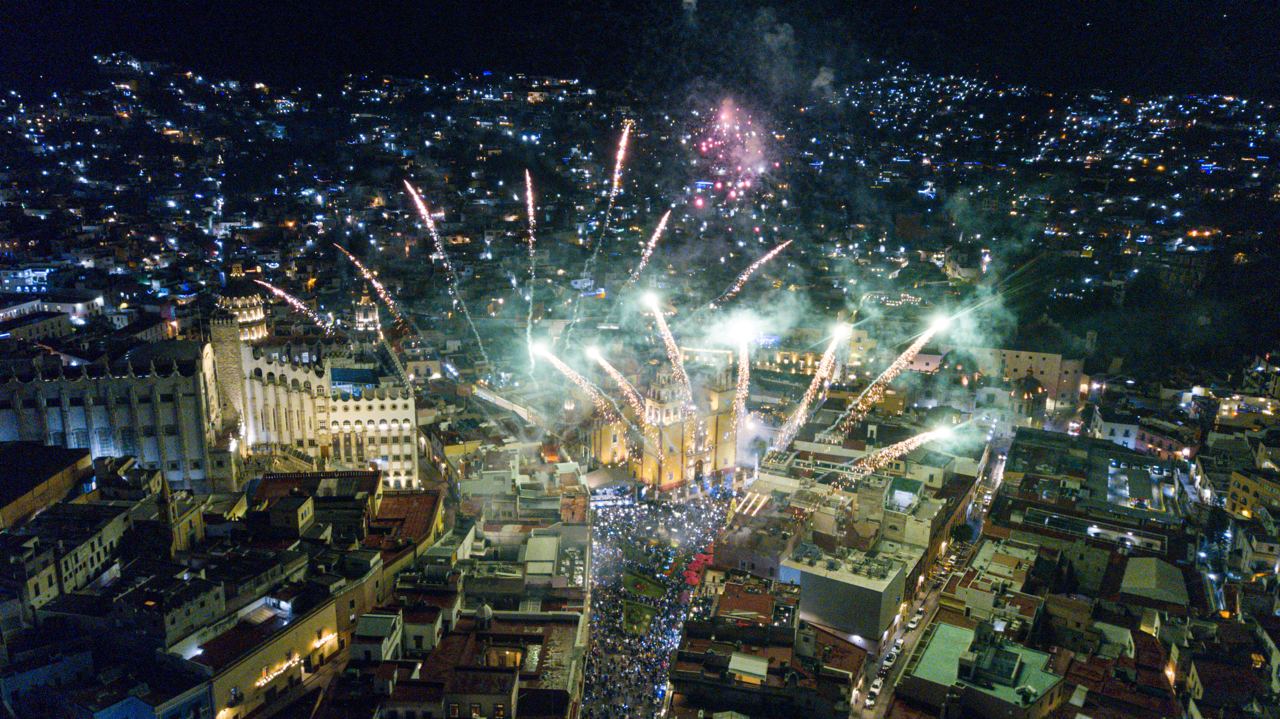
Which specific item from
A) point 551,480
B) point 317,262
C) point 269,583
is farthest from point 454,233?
point 269,583

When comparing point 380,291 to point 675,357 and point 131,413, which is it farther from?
point 131,413

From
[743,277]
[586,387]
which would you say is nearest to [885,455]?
[586,387]

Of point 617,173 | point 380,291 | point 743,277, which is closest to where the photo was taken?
point 380,291

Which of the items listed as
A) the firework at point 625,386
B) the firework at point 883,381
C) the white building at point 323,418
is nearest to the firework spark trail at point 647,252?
the firework at point 625,386

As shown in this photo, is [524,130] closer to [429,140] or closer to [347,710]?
[429,140]

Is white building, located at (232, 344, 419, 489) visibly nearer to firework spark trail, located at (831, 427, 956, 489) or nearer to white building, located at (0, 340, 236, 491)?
white building, located at (0, 340, 236, 491)

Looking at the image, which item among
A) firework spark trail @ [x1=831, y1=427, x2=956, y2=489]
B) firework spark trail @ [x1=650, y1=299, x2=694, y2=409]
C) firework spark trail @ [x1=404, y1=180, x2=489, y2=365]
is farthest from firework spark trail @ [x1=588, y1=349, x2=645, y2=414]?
firework spark trail @ [x1=831, y1=427, x2=956, y2=489]
